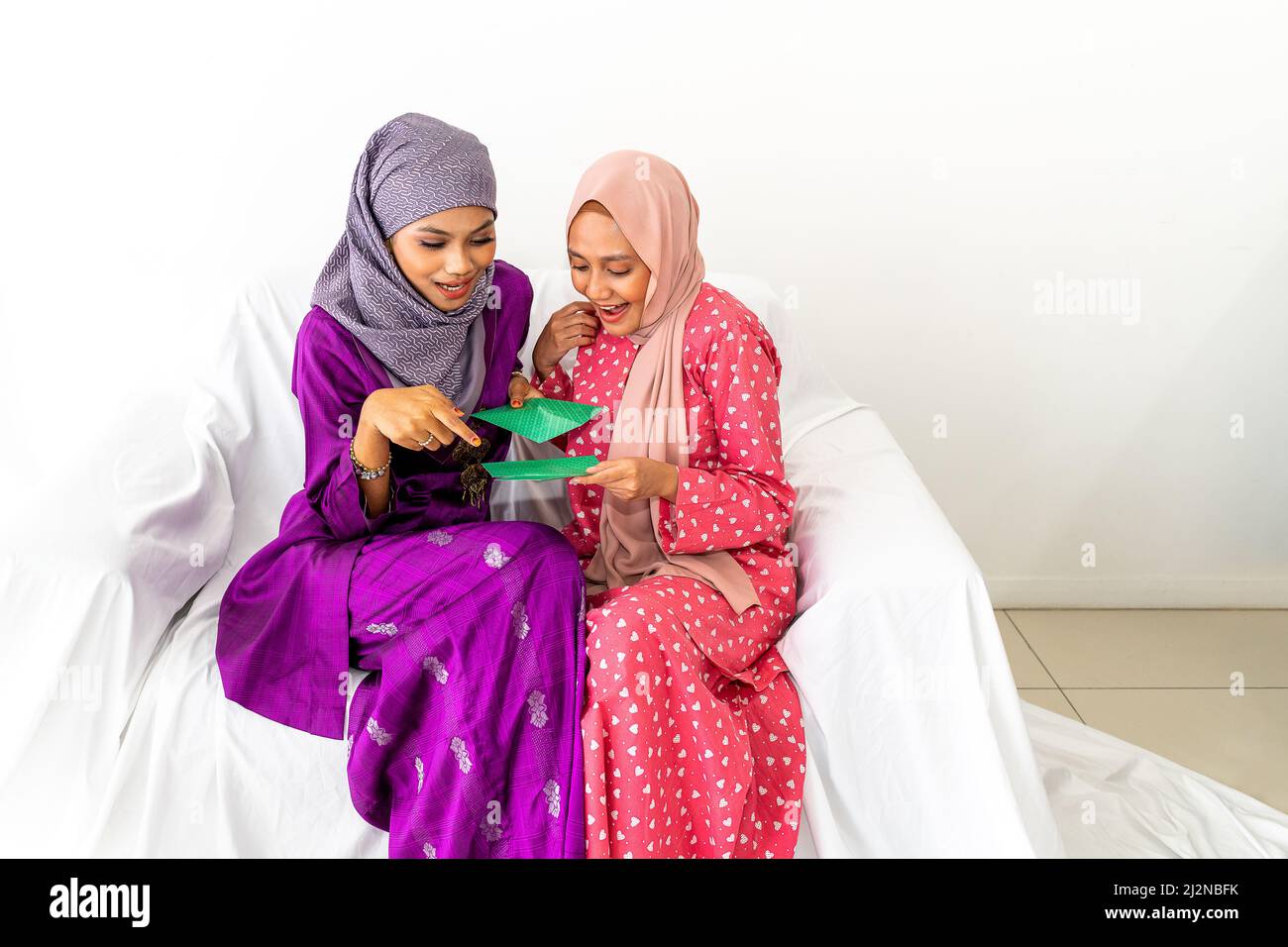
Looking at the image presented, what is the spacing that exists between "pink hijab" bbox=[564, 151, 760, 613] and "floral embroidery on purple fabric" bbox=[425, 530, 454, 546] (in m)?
0.29

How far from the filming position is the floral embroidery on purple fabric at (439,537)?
64.4 inches

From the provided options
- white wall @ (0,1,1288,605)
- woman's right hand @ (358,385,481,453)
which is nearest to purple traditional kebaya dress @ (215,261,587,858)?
woman's right hand @ (358,385,481,453)

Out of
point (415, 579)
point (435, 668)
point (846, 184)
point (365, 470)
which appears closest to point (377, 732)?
point (435, 668)

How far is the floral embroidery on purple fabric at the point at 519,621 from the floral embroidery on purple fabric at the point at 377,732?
0.22m

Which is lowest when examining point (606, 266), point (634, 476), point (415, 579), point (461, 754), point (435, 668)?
point (461, 754)

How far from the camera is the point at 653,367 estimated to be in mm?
1765

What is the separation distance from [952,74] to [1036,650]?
136cm

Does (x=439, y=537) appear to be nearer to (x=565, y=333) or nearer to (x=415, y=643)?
(x=415, y=643)

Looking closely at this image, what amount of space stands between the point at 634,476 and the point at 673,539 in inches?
7.9

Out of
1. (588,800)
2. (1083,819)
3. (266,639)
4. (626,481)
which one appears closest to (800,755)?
(588,800)

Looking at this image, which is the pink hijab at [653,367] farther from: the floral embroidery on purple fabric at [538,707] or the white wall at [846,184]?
the white wall at [846,184]

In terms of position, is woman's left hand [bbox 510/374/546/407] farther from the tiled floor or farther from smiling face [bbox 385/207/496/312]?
the tiled floor

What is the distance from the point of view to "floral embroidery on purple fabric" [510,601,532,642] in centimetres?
155

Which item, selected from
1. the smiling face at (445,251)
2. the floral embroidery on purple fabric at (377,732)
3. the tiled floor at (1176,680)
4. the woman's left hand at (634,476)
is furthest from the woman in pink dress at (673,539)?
the tiled floor at (1176,680)
